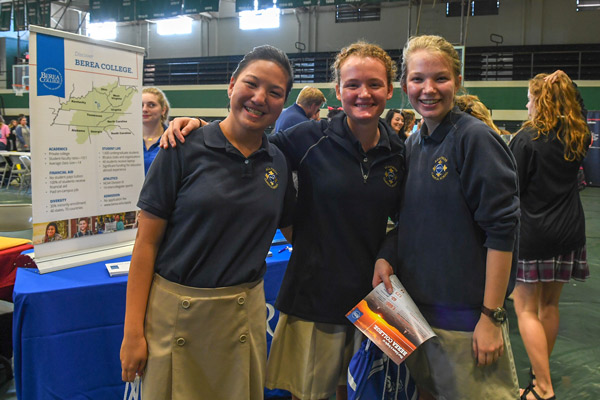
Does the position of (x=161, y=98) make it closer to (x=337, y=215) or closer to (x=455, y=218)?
(x=337, y=215)

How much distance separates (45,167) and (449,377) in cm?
184

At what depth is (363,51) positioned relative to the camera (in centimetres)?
145

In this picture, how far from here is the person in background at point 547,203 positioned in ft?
7.41

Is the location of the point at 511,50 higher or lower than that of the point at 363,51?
higher

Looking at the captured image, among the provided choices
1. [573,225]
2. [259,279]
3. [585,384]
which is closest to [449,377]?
[259,279]

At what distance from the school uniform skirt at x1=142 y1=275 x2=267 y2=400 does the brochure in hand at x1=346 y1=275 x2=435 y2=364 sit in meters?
0.34

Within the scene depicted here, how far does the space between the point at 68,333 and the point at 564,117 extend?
244cm

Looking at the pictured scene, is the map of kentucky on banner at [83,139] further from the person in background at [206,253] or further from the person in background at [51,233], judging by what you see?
the person in background at [206,253]

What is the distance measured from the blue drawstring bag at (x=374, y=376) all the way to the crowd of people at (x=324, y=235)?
0.19 ft

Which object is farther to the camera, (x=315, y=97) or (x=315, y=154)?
(x=315, y=97)

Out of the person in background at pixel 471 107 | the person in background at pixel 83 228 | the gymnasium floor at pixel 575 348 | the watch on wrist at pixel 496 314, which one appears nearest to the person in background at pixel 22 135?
the gymnasium floor at pixel 575 348

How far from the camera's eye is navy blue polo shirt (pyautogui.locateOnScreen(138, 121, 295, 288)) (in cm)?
126

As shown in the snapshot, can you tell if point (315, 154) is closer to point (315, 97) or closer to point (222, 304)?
point (222, 304)

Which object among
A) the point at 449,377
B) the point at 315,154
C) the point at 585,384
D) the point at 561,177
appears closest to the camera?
the point at 449,377
